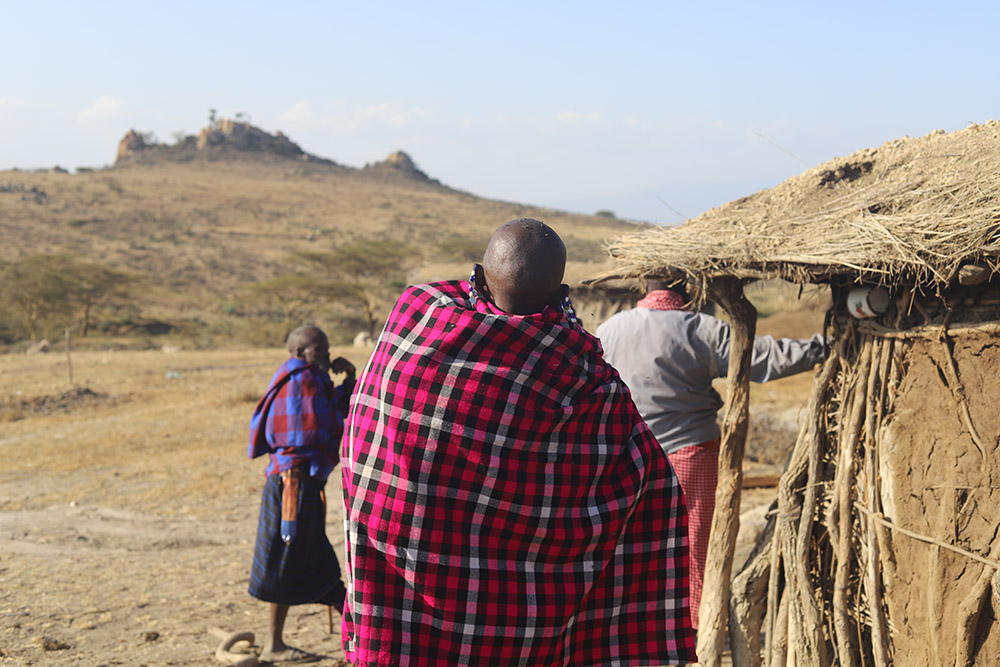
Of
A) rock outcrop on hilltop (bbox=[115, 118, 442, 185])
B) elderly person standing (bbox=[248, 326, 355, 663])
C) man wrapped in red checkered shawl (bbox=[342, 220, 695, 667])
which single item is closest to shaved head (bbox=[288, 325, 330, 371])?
elderly person standing (bbox=[248, 326, 355, 663])

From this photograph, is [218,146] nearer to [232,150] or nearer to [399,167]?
[232,150]

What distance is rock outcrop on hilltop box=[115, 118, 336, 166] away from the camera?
3167 inches

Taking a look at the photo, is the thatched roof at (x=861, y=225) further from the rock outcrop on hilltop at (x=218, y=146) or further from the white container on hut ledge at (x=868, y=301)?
the rock outcrop on hilltop at (x=218, y=146)

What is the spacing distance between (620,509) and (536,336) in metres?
0.55

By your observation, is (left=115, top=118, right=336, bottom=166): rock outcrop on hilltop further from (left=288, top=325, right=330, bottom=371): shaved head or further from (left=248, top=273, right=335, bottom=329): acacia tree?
(left=288, top=325, right=330, bottom=371): shaved head

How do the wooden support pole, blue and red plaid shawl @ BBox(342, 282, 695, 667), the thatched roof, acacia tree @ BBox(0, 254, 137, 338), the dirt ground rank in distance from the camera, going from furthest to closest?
1. acacia tree @ BBox(0, 254, 137, 338)
2. the dirt ground
3. the wooden support pole
4. the thatched roof
5. blue and red plaid shawl @ BBox(342, 282, 695, 667)

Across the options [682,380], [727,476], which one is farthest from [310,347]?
[727,476]

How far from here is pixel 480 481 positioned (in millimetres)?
2156

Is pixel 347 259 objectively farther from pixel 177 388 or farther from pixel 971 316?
pixel 971 316

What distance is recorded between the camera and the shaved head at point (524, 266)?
7.16ft

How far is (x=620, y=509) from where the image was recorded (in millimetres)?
2301

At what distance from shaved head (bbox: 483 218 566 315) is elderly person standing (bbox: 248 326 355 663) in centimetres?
193

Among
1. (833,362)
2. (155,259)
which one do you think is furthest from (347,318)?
(833,362)

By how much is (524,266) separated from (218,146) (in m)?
86.8
